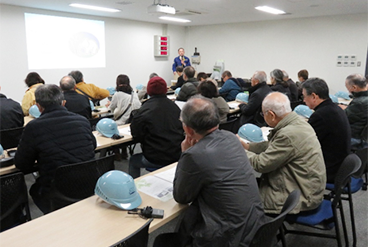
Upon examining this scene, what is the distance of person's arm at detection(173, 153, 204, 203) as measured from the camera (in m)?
1.50

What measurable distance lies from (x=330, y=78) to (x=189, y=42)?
5.51 m

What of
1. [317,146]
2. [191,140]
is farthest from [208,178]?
[317,146]

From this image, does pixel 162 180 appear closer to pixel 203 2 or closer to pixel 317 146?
pixel 317 146

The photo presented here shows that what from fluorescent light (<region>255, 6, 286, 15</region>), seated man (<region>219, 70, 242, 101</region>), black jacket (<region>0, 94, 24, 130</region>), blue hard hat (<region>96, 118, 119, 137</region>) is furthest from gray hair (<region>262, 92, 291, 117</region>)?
fluorescent light (<region>255, 6, 286, 15</region>)

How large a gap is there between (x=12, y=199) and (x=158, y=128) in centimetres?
133

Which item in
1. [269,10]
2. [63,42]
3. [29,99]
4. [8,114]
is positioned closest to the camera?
[8,114]

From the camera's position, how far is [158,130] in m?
2.83

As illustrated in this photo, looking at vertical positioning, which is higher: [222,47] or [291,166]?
[222,47]

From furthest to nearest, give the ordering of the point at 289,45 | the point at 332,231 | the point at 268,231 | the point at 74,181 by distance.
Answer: the point at 289,45 → the point at 332,231 → the point at 74,181 → the point at 268,231

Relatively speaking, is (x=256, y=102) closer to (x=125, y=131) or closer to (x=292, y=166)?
(x=125, y=131)

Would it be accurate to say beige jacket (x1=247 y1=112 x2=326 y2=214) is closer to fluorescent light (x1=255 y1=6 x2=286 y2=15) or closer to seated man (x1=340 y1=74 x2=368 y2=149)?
seated man (x1=340 y1=74 x2=368 y2=149)

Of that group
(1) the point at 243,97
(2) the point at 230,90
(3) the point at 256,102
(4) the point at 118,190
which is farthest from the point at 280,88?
(4) the point at 118,190

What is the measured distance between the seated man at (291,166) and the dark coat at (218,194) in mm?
456

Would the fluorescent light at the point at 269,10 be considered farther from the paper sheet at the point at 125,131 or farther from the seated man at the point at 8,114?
the seated man at the point at 8,114
